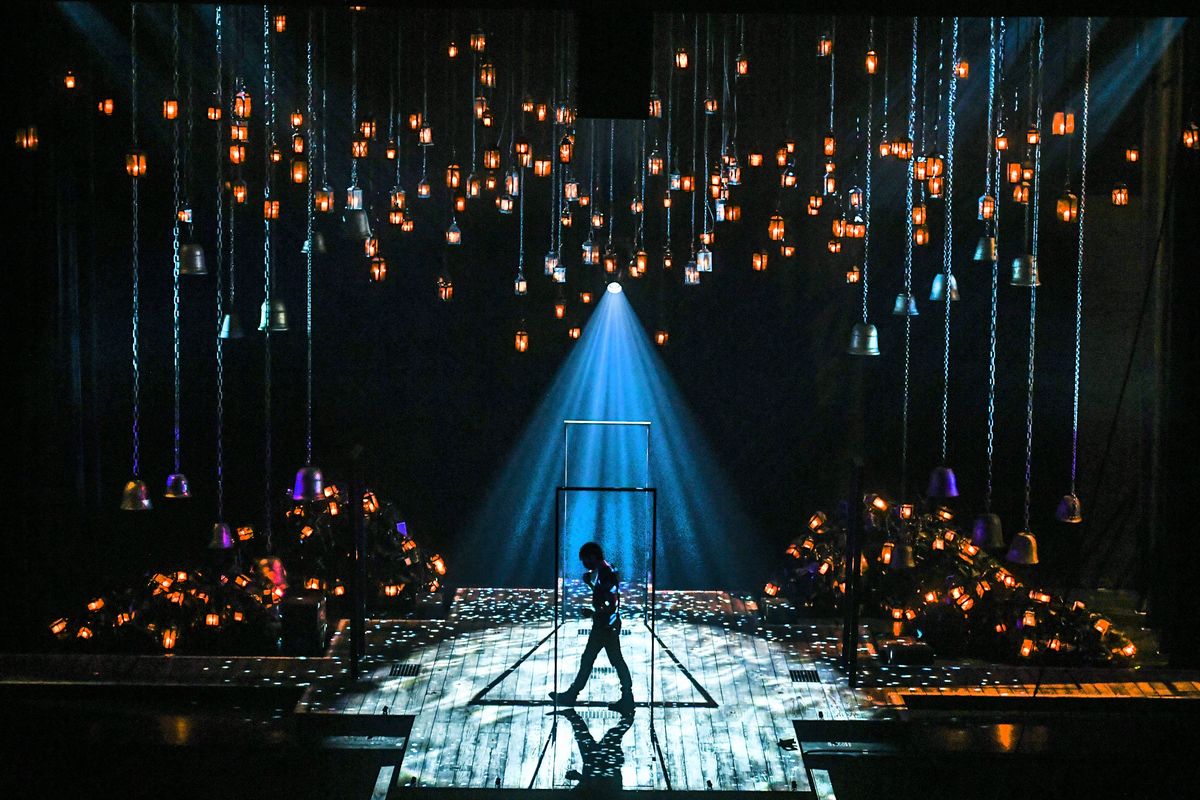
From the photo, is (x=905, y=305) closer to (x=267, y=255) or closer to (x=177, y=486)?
(x=267, y=255)

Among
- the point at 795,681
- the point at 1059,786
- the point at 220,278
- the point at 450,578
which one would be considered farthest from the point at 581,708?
the point at 220,278

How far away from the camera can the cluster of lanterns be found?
1098cm

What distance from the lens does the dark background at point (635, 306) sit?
41.7ft

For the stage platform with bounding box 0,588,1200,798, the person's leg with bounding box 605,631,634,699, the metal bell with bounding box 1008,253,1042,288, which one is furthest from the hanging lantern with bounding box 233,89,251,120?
the metal bell with bounding box 1008,253,1042,288

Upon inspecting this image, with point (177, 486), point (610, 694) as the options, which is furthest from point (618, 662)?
point (177, 486)

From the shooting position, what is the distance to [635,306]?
44.9 feet

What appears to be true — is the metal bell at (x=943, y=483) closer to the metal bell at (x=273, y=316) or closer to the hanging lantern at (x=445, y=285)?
the hanging lantern at (x=445, y=285)

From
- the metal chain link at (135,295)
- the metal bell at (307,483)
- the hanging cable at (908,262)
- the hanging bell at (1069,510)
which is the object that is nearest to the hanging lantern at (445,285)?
the metal bell at (307,483)

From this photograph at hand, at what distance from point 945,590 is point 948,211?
3.65 m

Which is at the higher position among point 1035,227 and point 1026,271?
point 1035,227

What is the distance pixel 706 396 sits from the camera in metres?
13.8

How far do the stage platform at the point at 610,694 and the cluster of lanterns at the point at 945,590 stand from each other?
12.2 inches

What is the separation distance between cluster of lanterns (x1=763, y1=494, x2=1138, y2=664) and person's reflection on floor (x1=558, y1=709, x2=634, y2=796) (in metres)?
2.39

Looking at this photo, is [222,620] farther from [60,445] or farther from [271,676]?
[60,445]
